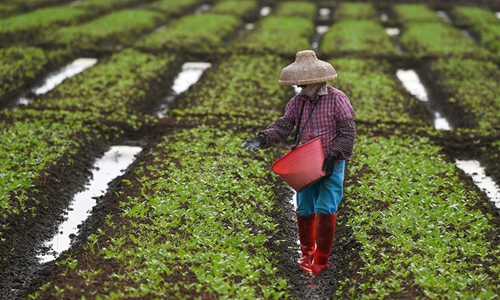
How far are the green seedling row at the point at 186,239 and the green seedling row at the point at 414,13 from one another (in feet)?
77.3

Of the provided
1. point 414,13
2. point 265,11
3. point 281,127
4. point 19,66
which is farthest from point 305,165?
point 265,11

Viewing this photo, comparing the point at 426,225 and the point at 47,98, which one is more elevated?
the point at 426,225

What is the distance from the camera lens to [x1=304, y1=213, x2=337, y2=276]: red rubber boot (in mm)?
7874

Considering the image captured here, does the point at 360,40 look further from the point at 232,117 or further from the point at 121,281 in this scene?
the point at 121,281

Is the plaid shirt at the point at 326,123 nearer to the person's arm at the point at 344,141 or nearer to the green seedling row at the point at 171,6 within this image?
the person's arm at the point at 344,141

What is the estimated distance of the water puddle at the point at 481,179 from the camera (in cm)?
1147

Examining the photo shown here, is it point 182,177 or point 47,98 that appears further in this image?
point 47,98

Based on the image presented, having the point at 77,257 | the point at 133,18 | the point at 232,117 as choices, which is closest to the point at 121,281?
the point at 77,257

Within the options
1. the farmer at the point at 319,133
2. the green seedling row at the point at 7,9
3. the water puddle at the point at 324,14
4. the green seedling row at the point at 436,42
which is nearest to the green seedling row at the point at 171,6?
the green seedling row at the point at 7,9

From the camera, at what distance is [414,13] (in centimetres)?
3494

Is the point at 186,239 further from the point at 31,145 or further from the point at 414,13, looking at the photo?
the point at 414,13

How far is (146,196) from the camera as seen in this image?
9648 mm

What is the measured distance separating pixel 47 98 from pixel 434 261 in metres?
11.6

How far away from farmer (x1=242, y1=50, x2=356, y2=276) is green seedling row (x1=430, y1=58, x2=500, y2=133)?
305 inches
